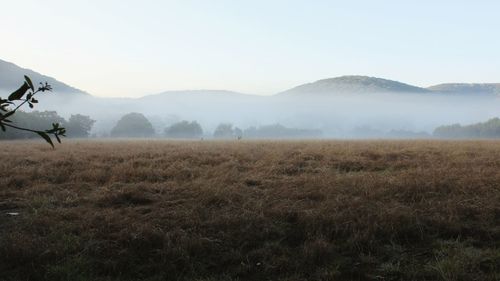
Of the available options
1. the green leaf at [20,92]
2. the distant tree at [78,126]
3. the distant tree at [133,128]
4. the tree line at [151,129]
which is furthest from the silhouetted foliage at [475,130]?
the green leaf at [20,92]

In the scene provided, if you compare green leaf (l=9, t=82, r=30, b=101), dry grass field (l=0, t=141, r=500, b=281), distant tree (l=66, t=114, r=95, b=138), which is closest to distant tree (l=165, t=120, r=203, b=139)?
distant tree (l=66, t=114, r=95, b=138)

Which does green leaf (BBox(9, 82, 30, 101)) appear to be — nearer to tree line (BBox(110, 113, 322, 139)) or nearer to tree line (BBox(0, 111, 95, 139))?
tree line (BBox(0, 111, 95, 139))

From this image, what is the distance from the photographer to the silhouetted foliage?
146750 mm

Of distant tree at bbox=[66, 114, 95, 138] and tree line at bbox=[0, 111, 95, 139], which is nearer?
tree line at bbox=[0, 111, 95, 139]

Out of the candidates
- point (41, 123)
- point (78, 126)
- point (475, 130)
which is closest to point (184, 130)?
point (78, 126)

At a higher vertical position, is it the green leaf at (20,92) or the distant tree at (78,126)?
the distant tree at (78,126)

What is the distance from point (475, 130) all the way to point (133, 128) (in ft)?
421

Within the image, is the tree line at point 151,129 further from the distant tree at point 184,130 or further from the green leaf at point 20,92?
the green leaf at point 20,92

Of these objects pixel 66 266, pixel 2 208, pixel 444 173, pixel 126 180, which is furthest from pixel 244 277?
pixel 444 173

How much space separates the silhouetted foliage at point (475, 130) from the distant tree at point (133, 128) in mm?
Answer: 114203

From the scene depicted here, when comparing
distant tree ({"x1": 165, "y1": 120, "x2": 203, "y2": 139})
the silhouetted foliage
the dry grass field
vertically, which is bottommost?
the silhouetted foliage

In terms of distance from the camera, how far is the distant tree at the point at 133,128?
131m

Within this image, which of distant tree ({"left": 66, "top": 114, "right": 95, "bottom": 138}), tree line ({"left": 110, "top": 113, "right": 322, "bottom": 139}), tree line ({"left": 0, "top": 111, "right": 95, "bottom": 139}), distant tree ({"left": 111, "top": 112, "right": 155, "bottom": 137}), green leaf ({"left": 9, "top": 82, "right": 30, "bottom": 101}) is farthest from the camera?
tree line ({"left": 110, "top": 113, "right": 322, "bottom": 139})

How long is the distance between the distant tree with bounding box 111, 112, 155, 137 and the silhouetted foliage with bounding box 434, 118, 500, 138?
114203 millimetres
